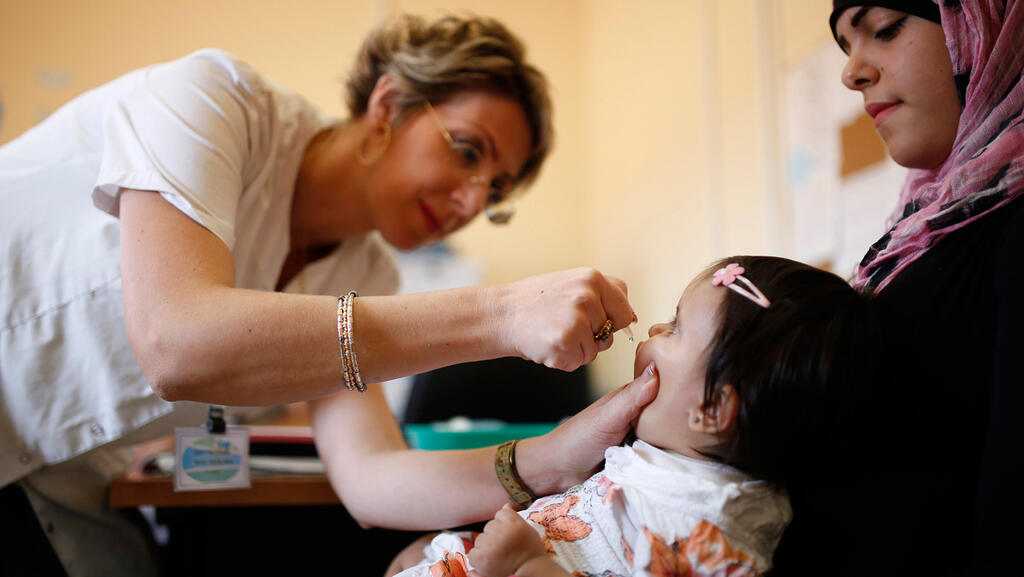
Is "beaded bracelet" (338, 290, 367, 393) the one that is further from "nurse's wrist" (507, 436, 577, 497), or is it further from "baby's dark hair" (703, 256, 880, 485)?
"baby's dark hair" (703, 256, 880, 485)

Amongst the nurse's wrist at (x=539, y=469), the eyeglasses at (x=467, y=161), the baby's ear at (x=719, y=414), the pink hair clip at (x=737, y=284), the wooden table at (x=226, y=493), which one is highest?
the eyeglasses at (x=467, y=161)

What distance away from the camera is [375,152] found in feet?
4.84

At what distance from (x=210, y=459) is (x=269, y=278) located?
34 centimetres

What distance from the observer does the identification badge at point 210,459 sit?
1.25m

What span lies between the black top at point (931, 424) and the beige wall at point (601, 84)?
1.34 m

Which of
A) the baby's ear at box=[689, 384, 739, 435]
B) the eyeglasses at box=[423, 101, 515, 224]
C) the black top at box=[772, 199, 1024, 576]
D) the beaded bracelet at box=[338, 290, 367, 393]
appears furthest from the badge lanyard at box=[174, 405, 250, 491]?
the black top at box=[772, 199, 1024, 576]

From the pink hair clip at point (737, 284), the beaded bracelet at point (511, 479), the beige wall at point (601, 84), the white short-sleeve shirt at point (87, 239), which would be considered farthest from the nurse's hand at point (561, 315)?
the beige wall at point (601, 84)

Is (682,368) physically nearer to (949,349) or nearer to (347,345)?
(949,349)

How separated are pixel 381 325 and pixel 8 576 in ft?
2.74

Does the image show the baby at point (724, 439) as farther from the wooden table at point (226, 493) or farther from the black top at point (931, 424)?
the wooden table at point (226, 493)

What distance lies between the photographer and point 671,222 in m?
3.25

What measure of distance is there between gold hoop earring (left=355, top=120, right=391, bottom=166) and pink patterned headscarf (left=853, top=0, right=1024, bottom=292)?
0.96 metres

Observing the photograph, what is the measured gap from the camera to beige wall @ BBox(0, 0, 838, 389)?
2789 millimetres

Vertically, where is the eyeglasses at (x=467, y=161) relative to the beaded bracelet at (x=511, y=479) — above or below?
above
